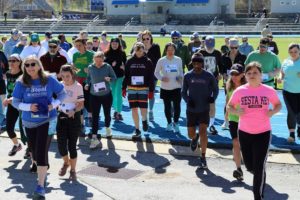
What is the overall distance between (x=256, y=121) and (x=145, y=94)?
4.29 meters

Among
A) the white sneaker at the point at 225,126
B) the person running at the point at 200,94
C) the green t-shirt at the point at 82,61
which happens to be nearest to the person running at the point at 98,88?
the green t-shirt at the point at 82,61

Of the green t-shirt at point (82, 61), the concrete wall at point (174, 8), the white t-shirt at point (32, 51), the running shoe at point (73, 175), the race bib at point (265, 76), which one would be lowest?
the running shoe at point (73, 175)

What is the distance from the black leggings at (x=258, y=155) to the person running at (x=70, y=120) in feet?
8.93

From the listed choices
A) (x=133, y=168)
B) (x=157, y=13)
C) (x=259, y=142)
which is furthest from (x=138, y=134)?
(x=157, y=13)

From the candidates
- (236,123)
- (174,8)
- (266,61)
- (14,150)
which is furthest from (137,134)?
(174,8)

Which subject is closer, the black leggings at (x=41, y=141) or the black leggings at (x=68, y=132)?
the black leggings at (x=41, y=141)

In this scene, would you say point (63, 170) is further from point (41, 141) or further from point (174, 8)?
point (174, 8)

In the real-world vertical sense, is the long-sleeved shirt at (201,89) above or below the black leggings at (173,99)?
above

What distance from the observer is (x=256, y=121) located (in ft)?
20.0

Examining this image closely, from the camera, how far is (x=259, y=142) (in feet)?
19.8

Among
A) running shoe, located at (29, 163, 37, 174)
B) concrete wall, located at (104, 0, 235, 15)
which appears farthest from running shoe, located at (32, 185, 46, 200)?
concrete wall, located at (104, 0, 235, 15)

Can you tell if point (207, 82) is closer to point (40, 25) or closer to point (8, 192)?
point (8, 192)

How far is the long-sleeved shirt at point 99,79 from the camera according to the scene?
9547mm

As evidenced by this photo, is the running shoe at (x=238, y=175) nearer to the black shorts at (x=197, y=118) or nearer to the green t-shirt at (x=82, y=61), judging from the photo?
the black shorts at (x=197, y=118)
